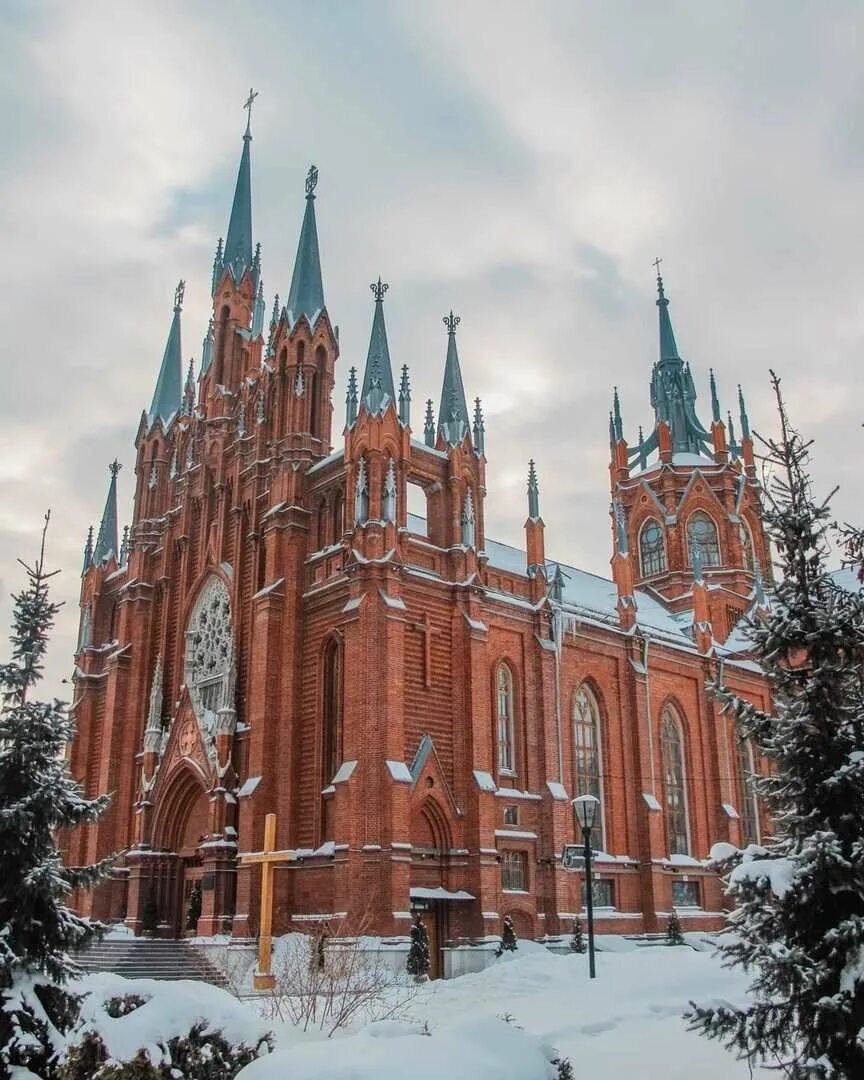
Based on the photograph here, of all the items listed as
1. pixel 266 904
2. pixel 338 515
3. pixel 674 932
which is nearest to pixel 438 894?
pixel 266 904

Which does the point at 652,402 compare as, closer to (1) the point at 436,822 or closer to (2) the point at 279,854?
(1) the point at 436,822

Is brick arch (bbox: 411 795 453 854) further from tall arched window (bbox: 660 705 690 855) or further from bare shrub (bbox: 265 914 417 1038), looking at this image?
tall arched window (bbox: 660 705 690 855)

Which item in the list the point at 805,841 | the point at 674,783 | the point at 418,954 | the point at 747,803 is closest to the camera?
the point at 805,841

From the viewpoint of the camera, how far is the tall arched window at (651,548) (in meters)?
59.8

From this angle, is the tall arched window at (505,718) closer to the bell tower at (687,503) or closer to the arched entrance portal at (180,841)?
the arched entrance portal at (180,841)

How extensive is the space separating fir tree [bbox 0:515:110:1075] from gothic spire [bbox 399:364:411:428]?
21.5 meters

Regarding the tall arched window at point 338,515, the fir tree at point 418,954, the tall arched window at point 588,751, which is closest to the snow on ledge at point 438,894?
the fir tree at point 418,954

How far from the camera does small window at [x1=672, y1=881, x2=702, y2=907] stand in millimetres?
40188

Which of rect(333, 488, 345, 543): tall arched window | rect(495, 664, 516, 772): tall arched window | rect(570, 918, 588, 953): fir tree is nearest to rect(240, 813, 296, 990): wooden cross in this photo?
rect(495, 664, 516, 772): tall arched window

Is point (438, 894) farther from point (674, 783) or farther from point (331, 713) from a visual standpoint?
point (674, 783)

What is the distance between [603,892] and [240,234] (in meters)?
31.7

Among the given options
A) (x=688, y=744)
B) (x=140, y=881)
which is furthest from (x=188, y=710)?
(x=688, y=744)

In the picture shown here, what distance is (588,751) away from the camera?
128 feet

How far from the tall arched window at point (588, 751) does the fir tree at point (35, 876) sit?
1044 inches
